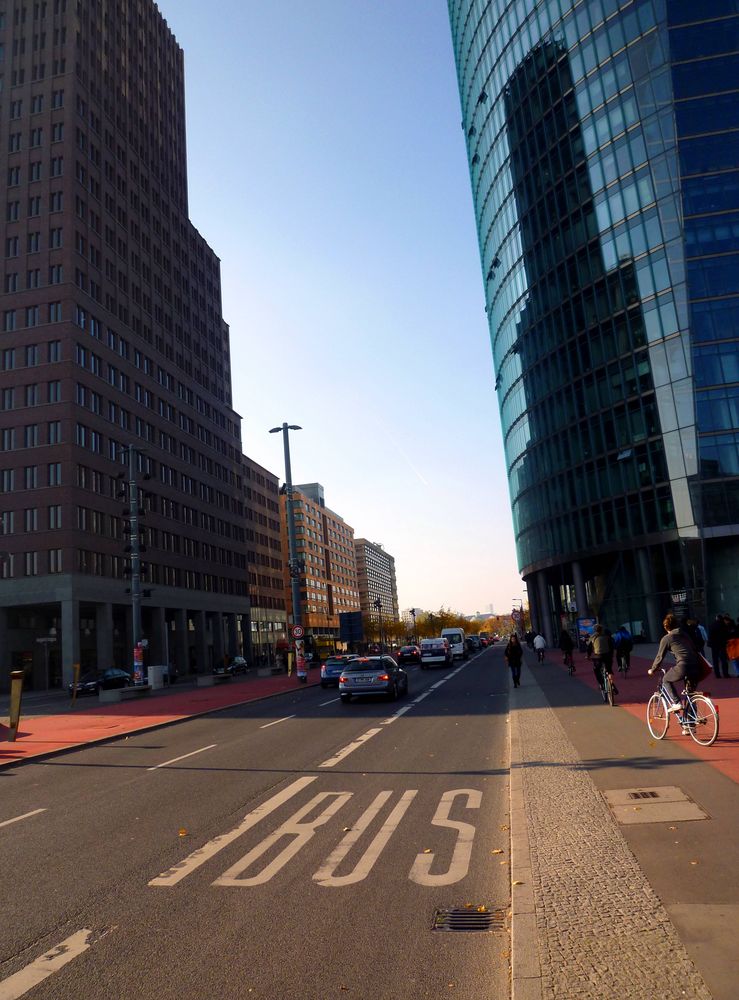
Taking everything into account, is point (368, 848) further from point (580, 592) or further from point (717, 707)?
point (580, 592)

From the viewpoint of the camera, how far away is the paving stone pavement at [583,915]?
13.3ft

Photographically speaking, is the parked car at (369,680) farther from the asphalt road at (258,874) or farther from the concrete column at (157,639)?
the concrete column at (157,639)

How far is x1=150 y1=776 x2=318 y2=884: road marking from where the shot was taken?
6.70 meters

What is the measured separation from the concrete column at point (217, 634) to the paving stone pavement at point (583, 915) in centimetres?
8124

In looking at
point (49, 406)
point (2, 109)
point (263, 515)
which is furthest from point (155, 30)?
point (263, 515)

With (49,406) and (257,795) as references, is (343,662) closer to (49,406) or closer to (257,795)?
(257,795)

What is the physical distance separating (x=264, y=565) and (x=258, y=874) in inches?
4288

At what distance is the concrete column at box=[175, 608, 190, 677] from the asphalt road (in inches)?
2537

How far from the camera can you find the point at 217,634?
3442 inches

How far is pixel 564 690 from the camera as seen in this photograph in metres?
23.6

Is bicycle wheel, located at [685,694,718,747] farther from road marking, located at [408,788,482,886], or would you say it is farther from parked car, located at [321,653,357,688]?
parked car, located at [321,653,357,688]

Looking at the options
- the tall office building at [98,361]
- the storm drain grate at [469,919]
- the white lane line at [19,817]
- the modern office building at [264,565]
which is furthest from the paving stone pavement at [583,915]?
the modern office building at [264,565]

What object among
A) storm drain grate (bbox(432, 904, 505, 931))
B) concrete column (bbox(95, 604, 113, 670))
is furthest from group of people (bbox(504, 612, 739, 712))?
concrete column (bbox(95, 604, 113, 670))

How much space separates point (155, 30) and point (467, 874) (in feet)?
344
